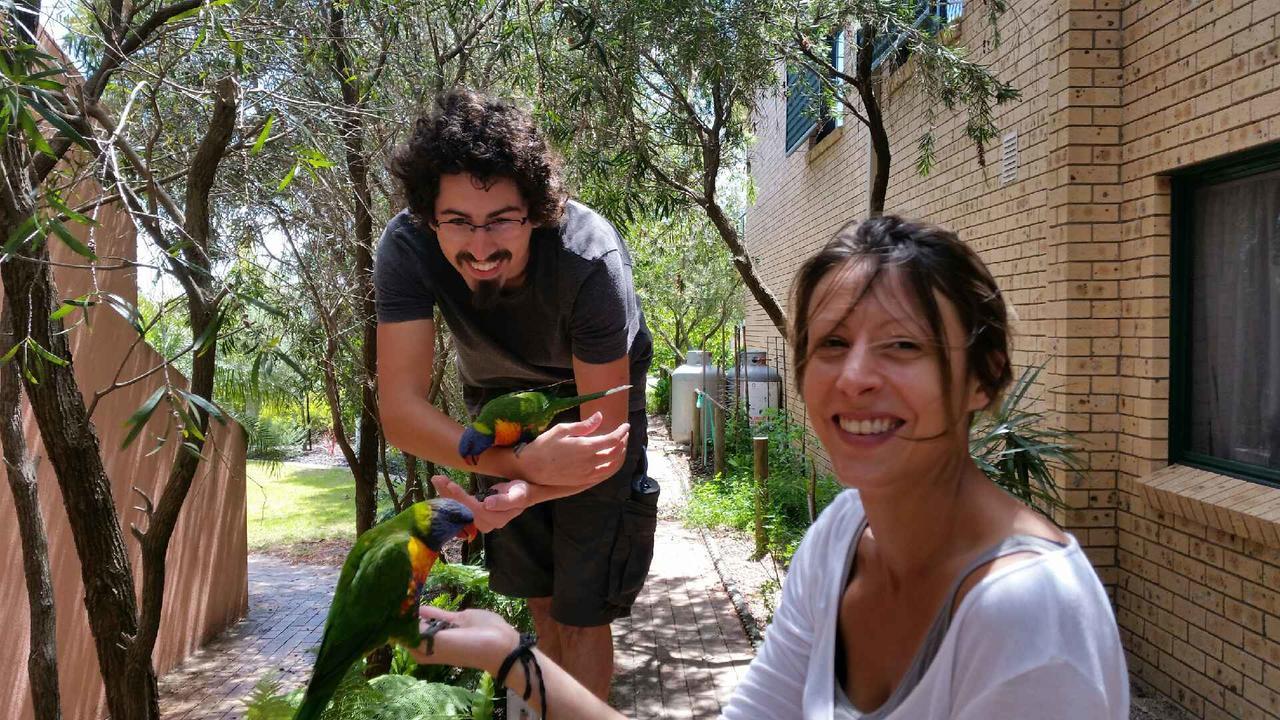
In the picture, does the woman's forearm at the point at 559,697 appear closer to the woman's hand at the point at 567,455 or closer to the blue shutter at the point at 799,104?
the woman's hand at the point at 567,455

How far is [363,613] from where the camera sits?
162cm

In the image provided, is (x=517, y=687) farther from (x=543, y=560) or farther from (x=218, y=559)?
(x=218, y=559)

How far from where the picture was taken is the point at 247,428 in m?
7.30

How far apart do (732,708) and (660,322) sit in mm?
21287

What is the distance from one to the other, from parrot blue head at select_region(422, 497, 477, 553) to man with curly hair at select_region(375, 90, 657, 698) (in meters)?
0.26

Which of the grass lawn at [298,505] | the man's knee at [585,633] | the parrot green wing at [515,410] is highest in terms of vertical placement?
the parrot green wing at [515,410]

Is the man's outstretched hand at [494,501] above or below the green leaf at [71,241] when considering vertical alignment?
below

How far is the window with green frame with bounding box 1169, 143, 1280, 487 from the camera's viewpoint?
12.6 feet

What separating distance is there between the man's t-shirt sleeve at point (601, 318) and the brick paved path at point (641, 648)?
3.08m

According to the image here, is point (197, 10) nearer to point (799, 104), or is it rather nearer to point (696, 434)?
point (799, 104)

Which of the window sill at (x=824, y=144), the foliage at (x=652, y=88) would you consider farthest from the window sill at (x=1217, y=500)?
the window sill at (x=824, y=144)

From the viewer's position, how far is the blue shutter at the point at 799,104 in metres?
7.02

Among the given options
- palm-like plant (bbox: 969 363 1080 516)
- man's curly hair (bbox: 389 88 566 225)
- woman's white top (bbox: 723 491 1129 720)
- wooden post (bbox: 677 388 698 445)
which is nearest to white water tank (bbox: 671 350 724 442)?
wooden post (bbox: 677 388 698 445)

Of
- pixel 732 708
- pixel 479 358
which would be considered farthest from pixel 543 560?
pixel 732 708
